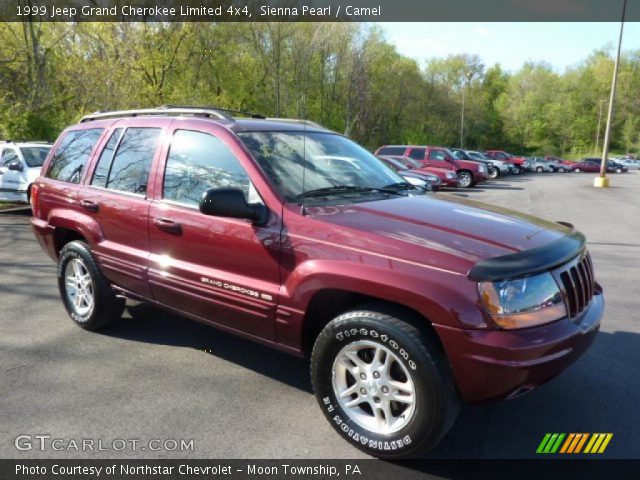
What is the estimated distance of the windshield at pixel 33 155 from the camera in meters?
11.6

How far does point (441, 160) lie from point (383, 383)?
21.6 meters

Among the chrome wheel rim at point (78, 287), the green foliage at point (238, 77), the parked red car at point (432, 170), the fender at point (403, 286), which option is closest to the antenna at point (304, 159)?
the fender at point (403, 286)

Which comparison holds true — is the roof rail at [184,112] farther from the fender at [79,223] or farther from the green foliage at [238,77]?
the green foliage at [238,77]

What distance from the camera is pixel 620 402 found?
3.50 meters

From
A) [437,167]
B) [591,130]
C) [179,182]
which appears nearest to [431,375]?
[179,182]

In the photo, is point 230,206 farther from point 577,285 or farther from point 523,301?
point 577,285

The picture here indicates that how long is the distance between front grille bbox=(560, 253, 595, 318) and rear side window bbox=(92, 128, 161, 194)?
2972 mm

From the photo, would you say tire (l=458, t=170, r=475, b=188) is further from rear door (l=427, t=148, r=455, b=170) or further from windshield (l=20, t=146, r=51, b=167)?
windshield (l=20, t=146, r=51, b=167)

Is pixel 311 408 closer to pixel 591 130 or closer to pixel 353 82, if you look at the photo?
pixel 353 82

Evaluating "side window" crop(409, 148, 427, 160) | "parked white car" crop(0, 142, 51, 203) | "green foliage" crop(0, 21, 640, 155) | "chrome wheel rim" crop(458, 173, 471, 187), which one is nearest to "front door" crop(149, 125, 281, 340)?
"parked white car" crop(0, 142, 51, 203)

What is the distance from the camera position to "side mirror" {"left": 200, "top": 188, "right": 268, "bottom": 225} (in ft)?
9.98

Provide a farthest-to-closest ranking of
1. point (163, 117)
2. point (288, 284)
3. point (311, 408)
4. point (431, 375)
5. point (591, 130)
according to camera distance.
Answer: point (591, 130) → point (163, 117) → point (311, 408) → point (288, 284) → point (431, 375)

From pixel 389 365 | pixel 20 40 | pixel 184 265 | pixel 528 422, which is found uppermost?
pixel 20 40

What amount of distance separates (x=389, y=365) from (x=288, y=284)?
76 cm
